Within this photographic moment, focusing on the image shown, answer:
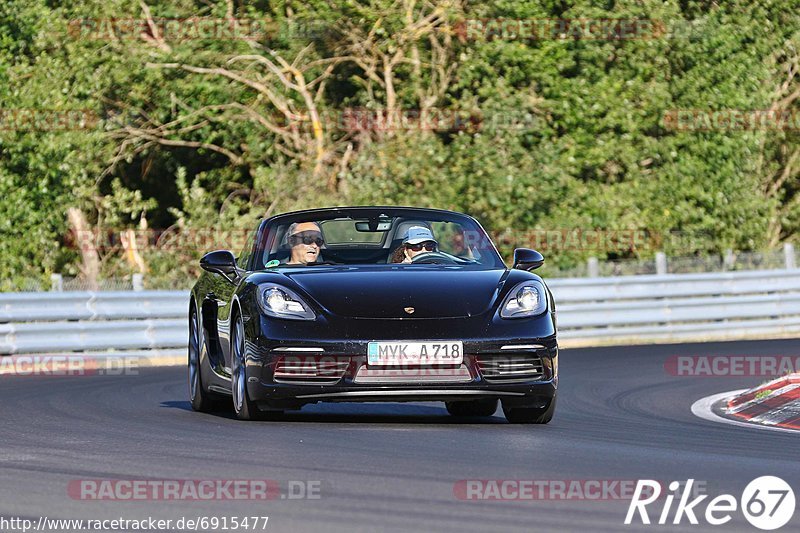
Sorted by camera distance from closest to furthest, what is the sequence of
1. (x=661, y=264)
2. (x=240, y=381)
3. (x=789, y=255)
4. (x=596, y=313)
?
(x=240, y=381) < (x=596, y=313) < (x=661, y=264) < (x=789, y=255)

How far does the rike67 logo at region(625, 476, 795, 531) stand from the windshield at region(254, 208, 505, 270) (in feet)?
13.3

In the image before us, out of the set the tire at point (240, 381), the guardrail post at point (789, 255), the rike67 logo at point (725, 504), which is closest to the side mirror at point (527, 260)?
the tire at point (240, 381)

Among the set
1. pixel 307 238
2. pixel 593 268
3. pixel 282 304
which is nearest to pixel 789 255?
pixel 593 268

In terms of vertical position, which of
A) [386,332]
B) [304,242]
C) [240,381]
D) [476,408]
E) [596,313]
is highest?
[304,242]

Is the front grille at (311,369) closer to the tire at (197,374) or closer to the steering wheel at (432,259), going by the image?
the steering wheel at (432,259)

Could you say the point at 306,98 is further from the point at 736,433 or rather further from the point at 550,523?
the point at 550,523

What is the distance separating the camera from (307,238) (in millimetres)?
11305

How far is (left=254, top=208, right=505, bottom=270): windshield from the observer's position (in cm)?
1125

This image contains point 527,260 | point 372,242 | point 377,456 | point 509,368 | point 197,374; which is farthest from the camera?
point 197,374

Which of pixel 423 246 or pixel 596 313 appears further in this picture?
pixel 596 313

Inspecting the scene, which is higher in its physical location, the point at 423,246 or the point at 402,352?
the point at 423,246

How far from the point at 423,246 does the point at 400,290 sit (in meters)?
1.17

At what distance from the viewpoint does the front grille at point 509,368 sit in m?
10.1

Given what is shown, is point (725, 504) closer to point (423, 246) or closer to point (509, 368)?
point (509, 368)
